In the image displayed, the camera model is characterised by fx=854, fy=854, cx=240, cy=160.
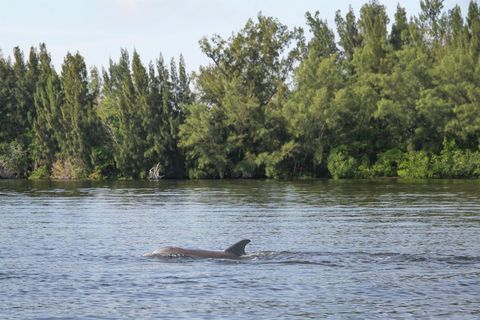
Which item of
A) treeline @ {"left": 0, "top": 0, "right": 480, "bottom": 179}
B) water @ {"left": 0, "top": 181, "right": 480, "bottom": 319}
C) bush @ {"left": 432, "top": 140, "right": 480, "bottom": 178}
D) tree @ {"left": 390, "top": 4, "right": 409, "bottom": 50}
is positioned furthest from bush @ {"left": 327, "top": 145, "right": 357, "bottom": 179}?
water @ {"left": 0, "top": 181, "right": 480, "bottom": 319}

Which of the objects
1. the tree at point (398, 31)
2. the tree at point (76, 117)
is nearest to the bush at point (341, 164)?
the tree at point (398, 31)

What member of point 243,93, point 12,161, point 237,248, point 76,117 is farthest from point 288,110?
point 237,248

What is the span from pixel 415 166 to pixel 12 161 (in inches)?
2196

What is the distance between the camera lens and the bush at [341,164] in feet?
315

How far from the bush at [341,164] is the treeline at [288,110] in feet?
0.43

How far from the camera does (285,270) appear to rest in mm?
25281

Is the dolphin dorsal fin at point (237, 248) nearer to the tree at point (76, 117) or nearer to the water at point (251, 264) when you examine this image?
the water at point (251, 264)

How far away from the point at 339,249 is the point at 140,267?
24.8ft

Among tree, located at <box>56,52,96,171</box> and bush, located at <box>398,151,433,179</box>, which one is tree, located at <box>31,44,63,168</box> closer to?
tree, located at <box>56,52,96,171</box>

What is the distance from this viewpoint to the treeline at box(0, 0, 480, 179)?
94.9 meters

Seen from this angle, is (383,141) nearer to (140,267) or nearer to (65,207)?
(65,207)

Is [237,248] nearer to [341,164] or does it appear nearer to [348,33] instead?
[341,164]

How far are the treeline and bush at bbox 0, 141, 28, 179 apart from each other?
0.19 meters

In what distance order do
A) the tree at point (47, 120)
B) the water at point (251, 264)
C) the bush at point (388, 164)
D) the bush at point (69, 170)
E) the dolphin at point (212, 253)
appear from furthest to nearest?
the tree at point (47, 120) → the bush at point (69, 170) → the bush at point (388, 164) → the dolphin at point (212, 253) → the water at point (251, 264)
